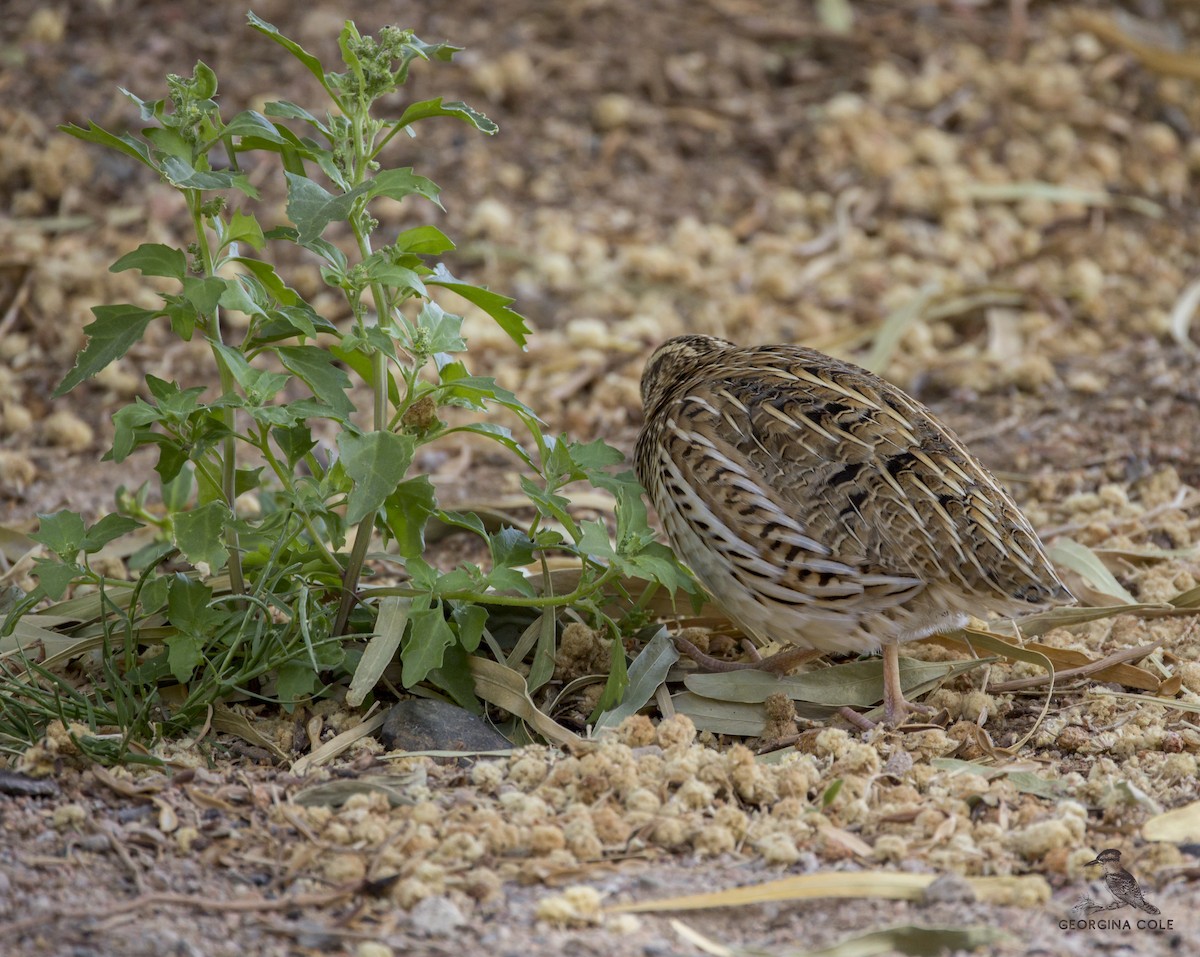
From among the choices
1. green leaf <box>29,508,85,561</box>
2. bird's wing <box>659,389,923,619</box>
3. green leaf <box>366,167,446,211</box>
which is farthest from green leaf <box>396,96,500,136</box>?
green leaf <box>29,508,85,561</box>

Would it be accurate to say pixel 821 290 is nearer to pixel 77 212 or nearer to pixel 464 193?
pixel 464 193

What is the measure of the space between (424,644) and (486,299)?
0.99 m

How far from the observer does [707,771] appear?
12.6 feet

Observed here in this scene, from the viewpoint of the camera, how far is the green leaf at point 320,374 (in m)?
3.83

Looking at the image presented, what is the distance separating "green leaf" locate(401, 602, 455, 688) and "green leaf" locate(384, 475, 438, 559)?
0.21 metres

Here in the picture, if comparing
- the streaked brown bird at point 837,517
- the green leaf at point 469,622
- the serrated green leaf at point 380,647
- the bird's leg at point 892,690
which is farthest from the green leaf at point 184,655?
the bird's leg at point 892,690

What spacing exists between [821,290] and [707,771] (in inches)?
177

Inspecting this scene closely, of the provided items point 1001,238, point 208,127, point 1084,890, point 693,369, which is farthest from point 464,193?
point 1084,890

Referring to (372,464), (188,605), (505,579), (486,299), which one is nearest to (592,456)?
(505,579)

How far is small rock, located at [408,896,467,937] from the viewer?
3.17m

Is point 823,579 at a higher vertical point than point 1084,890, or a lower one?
higher

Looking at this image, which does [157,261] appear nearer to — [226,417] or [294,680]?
[226,417]

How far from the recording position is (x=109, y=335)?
3814mm

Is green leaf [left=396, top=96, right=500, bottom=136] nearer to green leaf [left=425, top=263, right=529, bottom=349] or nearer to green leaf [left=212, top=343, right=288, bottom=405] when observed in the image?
green leaf [left=425, top=263, right=529, bottom=349]
